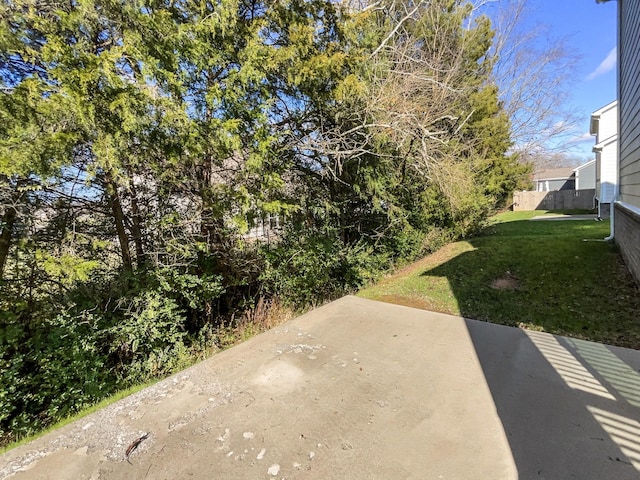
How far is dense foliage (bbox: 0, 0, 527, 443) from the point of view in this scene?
278cm

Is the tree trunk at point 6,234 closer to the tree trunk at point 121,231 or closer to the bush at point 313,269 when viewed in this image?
the tree trunk at point 121,231

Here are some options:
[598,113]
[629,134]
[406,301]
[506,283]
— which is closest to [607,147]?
[598,113]

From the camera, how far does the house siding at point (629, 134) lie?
4125mm

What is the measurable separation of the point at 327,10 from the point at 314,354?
5128 mm

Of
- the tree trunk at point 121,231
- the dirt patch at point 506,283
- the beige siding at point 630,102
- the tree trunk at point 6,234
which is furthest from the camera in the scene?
the dirt patch at point 506,283

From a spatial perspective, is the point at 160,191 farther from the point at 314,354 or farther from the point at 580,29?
the point at 580,29

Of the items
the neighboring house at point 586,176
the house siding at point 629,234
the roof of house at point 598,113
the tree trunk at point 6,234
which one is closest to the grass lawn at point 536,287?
the house siding at point 629,234

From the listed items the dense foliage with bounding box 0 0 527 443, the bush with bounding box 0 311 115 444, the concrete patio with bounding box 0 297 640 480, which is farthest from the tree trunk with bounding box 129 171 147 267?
the concrete patio with bounding box 0 297 640 480

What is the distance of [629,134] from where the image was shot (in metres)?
4.80

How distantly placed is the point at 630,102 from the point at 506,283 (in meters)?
3.25

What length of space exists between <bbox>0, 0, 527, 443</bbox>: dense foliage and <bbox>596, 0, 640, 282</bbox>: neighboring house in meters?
2.92

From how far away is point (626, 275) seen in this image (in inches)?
178

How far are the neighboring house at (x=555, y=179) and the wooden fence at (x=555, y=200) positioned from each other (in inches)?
307

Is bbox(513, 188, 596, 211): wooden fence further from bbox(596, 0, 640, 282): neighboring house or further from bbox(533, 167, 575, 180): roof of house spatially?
bbox(596, 0, 640, 282): neighboring house
